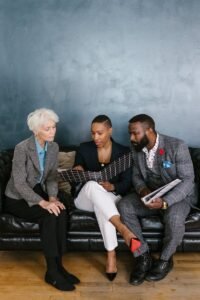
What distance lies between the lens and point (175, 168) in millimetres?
3283

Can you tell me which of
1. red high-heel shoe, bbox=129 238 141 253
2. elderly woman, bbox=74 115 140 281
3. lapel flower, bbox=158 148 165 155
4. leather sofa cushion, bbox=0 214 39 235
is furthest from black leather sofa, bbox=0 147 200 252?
lapel flower, bbox=158 148 165 155

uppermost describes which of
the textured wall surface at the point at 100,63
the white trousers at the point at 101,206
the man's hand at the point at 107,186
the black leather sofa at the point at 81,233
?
the textured wall surface at the point at 100,63

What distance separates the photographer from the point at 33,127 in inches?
128

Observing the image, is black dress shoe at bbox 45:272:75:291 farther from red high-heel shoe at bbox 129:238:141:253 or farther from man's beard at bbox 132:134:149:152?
man's beard at bbox 132:134:149:152

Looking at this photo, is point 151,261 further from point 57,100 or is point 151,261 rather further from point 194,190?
point 57,100

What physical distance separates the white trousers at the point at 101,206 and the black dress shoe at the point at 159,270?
33cm

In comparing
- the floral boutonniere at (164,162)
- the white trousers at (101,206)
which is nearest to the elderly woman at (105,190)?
the white trousers at (101,206)

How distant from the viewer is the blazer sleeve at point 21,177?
3182 mm

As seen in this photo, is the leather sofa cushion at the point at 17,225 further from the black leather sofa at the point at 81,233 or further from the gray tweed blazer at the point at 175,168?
the gray tweed blazer at the point at 175,168

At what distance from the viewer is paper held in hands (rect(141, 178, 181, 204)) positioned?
10.2 ft

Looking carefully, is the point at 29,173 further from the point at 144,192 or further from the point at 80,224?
the point at 144,192

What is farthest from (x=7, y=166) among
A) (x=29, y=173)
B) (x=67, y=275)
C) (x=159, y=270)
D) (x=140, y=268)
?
(x=159, y=270)

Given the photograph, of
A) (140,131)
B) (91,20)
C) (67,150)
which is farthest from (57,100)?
(140,131)

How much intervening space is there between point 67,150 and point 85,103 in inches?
21.7
